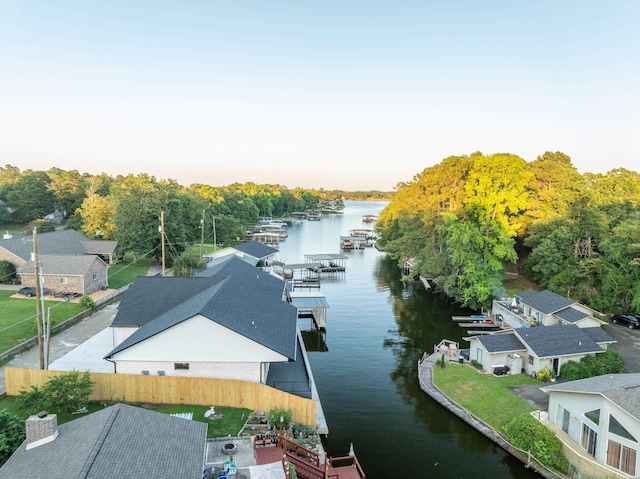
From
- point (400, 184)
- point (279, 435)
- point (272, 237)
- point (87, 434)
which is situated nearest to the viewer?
point (87, 434)

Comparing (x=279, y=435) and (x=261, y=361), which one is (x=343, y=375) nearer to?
(x=261, y=361)

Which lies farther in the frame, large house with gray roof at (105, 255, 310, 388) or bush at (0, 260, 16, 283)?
bush at (0, 260, 16, 283)

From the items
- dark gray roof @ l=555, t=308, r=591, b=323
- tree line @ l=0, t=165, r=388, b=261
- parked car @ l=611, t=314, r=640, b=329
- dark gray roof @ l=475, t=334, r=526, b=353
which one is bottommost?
parked car @ l=611, t=314, r=640, b=329

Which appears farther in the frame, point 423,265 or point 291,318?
point 423,265

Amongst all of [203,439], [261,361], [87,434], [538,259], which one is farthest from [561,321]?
[87,434]

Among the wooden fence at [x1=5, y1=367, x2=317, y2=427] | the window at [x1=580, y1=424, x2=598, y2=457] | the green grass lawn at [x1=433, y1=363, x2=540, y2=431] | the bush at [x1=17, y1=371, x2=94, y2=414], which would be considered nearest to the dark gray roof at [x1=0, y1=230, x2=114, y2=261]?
the wooden fence at [x1=5, y1=367, x2=317, y2=427]

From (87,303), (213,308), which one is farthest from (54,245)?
(213,308)

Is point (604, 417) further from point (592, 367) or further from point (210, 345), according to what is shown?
point (210, 345)

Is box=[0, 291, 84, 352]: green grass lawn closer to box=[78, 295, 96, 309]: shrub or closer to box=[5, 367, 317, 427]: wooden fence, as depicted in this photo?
box=[78, 295, 96, 309]: shrub
